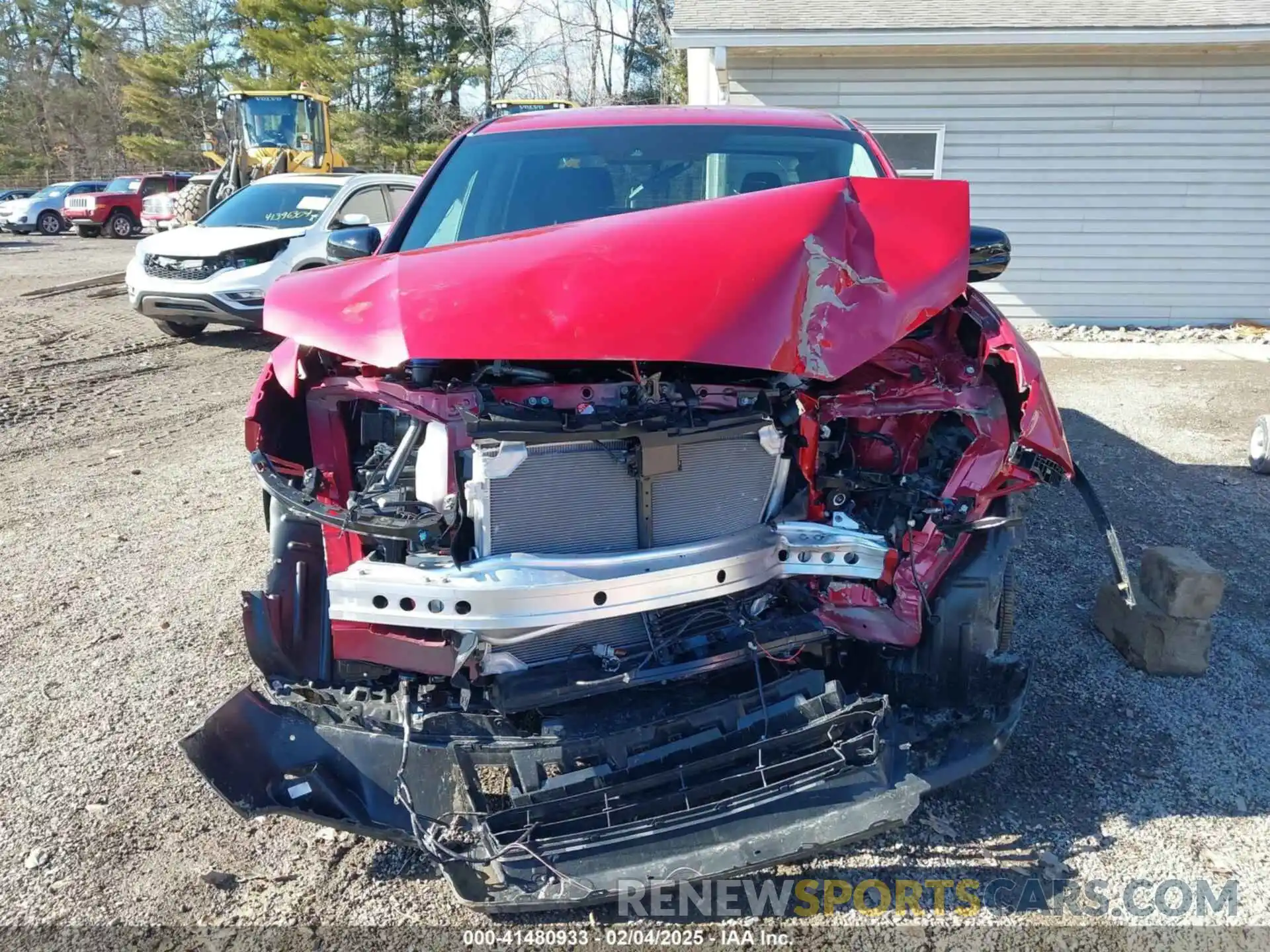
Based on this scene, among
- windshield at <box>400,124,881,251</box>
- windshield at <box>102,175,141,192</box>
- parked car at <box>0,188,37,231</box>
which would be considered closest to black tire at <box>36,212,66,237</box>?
parked car at <box>0,188,37,231</box>

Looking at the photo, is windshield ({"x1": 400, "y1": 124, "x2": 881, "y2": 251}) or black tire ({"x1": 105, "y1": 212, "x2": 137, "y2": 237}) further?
black tire ({"x1": 105, "y1": 212, "x2": 137, "y2": 237})

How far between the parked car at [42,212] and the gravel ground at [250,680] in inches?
953

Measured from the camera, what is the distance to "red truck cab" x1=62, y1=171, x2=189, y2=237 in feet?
78.8

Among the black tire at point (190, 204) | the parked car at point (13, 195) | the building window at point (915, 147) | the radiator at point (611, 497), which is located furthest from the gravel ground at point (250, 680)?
the parked car at point (13, 195)

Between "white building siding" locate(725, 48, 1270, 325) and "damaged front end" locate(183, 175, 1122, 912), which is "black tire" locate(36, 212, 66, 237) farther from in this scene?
"damaged front end" locate(183, 175, 1122, 912)

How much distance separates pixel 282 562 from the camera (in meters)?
2.48

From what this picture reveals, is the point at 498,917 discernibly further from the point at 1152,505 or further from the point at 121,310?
the point at 121,310

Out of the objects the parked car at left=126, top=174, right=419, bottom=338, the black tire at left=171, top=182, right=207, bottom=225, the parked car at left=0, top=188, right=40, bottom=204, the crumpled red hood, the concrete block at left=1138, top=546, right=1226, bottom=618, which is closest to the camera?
the crumpled red hood

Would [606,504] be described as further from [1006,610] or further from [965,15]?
[965,15]

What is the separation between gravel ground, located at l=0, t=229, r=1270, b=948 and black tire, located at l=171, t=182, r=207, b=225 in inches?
436

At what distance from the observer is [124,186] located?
25.2 meters

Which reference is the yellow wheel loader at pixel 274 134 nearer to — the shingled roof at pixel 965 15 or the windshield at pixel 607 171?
the shingled roof at pixel 965 15

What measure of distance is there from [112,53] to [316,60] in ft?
55.2

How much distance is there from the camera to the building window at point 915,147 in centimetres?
988
